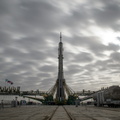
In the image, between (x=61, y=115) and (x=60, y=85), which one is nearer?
(x=61, y=115)

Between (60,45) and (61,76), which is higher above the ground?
(60,45)

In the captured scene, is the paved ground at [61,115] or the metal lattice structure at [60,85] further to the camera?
the metal lattice structure at [60,85]

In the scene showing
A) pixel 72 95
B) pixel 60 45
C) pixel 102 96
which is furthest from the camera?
pixel 60 45

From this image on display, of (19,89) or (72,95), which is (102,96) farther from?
(19,89)

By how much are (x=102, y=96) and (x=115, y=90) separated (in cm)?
874

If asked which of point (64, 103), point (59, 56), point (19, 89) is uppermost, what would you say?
point (59, 56)

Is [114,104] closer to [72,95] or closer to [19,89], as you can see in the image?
[72,95]

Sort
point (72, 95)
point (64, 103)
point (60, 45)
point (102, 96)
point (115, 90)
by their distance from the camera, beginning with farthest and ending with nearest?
point (60, 45) < point (72, 95) < point (64, 103) < point (102, 96) < point (115, 90)

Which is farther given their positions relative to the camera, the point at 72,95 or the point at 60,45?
the point at 60,45

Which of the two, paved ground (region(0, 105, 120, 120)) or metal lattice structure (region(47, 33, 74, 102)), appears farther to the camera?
metal lattice structure (region(47, 33, 74, 102))

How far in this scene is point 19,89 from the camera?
154875mm

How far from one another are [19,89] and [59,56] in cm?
4561

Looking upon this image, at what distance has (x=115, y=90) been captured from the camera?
54.7 metres

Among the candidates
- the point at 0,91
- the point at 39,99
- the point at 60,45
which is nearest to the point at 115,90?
the point at 60,45
